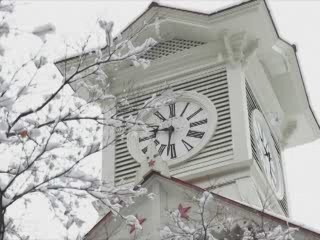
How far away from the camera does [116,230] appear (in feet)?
51.8

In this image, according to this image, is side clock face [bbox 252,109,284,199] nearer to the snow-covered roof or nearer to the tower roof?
the tower roof

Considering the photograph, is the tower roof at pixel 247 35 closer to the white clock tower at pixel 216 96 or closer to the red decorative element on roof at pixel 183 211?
the white clock tower at pixel 216 96

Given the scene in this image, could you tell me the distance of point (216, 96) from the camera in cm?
2198

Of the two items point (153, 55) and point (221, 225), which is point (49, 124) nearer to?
point (221, 225)

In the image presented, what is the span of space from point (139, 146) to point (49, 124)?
411 inches

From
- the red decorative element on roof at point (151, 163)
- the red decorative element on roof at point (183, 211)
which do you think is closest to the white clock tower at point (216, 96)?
the red decorative element on roof at point (151, 163)

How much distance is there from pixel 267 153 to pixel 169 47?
341 centimetres

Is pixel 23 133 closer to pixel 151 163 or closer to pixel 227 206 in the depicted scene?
pixel 227 206

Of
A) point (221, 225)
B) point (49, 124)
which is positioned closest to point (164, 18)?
point (221, 225)

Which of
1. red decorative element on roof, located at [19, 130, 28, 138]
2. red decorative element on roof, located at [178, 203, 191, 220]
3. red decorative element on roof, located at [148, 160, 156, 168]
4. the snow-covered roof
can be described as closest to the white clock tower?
red decorative element on roof, located at [148, 160, 156, 168]

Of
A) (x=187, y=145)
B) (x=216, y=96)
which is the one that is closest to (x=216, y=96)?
(x=216, y=96)

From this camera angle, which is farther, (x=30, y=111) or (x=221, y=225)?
(x=221, y=225)

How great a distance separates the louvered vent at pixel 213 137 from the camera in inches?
820

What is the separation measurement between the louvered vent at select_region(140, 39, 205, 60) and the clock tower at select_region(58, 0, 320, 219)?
0.02 m
